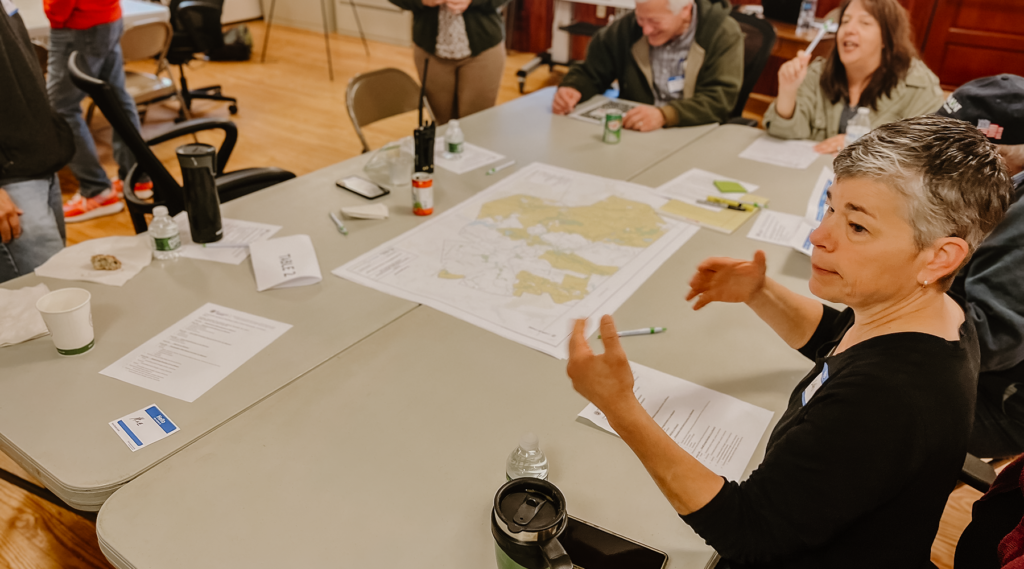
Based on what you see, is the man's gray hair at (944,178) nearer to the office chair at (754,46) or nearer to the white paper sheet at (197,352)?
the white paper sheet at (197,352)

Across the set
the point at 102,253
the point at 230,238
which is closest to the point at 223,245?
the point at 230,238

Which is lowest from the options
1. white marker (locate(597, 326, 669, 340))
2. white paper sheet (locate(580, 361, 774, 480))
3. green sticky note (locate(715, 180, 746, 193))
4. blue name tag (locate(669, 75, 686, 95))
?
white paper sheet (locate(580, 361, 774, 480))

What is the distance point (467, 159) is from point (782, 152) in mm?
1186

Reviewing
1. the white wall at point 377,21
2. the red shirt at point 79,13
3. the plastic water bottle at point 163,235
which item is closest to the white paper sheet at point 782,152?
the plastic water bottle at point 163,235

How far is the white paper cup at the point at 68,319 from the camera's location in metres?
1.18

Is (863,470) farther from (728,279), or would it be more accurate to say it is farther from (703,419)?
(728,279)

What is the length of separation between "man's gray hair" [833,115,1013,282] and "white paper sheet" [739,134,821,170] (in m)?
1.48

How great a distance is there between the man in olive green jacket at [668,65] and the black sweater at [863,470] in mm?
1875

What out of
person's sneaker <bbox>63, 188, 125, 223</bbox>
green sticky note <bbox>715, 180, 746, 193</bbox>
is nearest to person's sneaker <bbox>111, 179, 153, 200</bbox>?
person's sneaker <bbox>63, 188, 125, 223</bbox>

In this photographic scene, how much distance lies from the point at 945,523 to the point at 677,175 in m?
1.31

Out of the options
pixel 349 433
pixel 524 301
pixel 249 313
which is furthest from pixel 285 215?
pixel 349 433

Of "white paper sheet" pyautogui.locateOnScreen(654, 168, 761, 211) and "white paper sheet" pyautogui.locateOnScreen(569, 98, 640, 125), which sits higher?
"white paper sheet" pyautogui.locateOnScreen(569, 98, 640, 125)

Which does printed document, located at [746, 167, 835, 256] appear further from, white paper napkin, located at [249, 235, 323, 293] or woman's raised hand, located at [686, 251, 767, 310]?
white paper napkin, located at [249, 235, 323, 293]

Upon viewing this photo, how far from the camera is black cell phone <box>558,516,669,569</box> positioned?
2.81 ft
